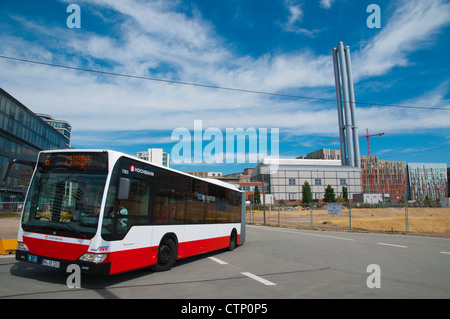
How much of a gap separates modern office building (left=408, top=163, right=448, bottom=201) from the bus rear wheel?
188 metres

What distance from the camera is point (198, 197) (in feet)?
33.2

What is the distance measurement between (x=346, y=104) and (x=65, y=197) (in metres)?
110

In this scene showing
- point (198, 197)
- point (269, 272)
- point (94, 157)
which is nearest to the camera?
point (94, 157)

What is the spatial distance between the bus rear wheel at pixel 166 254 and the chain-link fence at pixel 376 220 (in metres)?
18.7

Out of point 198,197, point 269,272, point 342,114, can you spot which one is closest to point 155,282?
point 269,272

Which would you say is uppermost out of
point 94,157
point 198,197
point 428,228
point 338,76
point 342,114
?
point 338,76

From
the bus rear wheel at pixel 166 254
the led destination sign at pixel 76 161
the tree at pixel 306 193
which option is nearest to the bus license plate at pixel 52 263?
the led destination sign at pixel 76 161

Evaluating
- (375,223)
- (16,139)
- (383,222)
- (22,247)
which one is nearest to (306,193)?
(383,222)

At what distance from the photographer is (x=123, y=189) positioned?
→ 633cm

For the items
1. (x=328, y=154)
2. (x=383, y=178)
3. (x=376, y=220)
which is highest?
(x=328, y=154)

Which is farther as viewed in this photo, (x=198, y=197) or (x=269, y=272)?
(x=198, y=197)

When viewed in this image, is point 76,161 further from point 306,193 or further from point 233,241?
point 306,193
